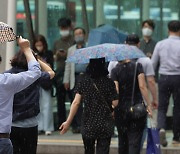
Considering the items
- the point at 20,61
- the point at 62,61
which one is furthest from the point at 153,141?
the point at 62,61

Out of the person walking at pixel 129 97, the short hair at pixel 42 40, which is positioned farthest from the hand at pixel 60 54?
the person walking at pixel 129 97

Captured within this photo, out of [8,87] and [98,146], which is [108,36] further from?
[8,87]

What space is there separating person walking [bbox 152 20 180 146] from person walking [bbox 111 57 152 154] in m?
1.77

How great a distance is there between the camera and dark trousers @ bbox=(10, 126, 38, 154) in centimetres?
777

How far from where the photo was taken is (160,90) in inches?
440

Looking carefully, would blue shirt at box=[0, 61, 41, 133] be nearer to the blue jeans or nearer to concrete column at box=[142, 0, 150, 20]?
the blue jeans

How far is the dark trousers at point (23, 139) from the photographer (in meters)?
7.77

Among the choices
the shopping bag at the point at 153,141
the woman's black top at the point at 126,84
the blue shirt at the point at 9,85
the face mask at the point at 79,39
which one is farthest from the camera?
the face mask at the point at 79,39

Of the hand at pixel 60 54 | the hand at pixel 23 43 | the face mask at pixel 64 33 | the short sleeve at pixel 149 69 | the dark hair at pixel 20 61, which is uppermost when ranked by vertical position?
the hand at pixel 23 43

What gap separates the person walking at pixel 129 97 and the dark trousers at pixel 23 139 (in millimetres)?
1743

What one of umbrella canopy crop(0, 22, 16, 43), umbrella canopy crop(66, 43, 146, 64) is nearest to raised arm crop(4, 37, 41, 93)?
umbrella canopy crop(0, 22, 16, 43)

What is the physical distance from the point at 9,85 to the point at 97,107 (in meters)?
2.44

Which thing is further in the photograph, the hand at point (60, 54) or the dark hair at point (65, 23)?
the dark hair at point (65, 23)

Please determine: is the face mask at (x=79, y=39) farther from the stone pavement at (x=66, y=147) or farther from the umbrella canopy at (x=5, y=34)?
the umbrella canopy at (x=5, y=34)
